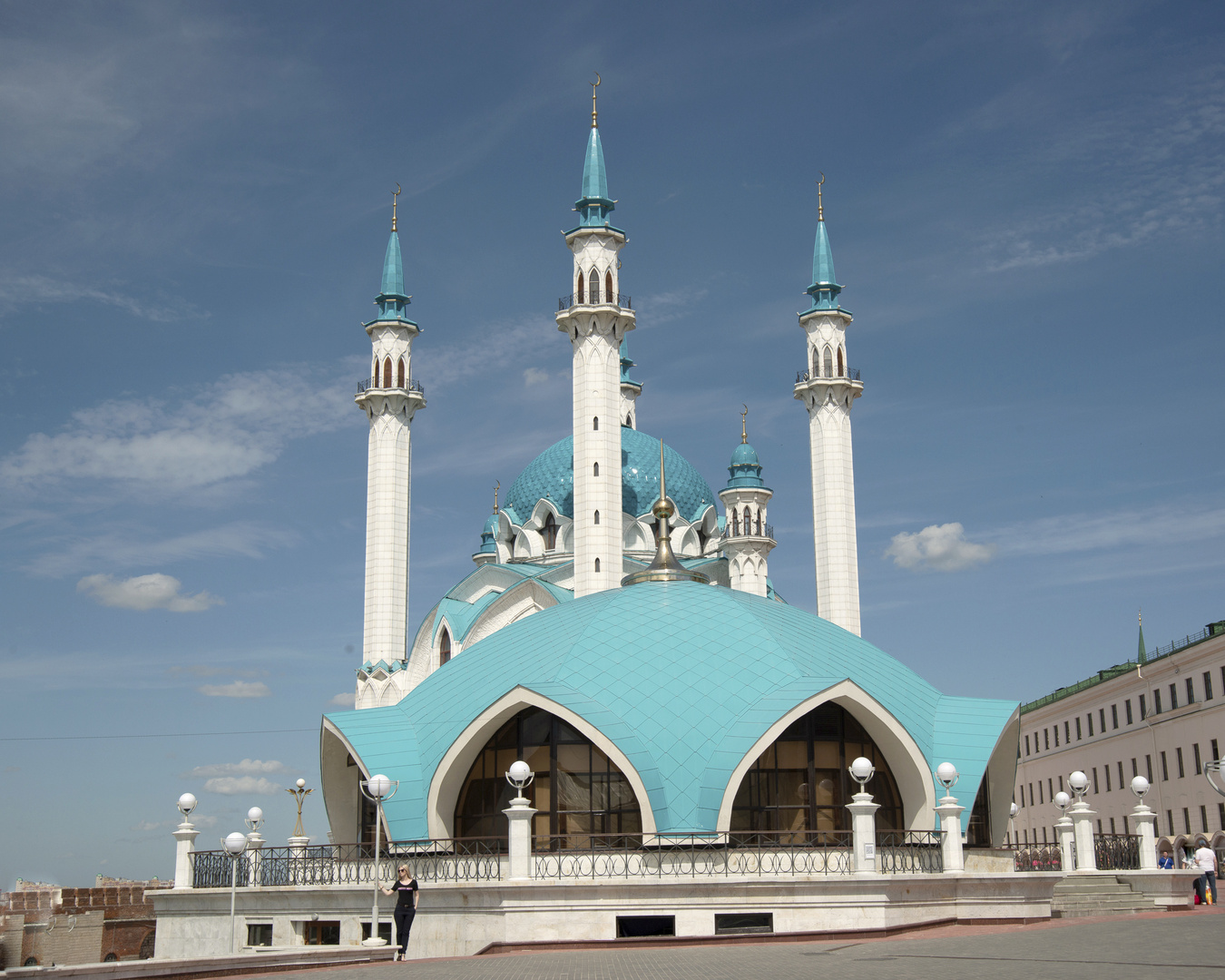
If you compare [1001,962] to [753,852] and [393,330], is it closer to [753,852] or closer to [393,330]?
[753,852]

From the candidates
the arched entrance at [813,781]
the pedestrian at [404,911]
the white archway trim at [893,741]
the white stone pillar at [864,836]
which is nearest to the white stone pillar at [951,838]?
the white stone pillar at [864,836]

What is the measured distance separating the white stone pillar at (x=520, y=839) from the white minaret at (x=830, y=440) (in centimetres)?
2341

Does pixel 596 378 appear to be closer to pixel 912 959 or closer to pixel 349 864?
pixel 349 864

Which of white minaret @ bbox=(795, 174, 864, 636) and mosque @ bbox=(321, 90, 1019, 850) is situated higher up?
white minaret @ bbox=(795, 174, 864, 636)

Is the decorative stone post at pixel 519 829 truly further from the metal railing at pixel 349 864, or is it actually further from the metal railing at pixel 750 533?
the metal railing at pixel 750 533

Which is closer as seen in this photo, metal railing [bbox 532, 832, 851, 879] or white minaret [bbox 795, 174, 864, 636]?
metal railing [bbox 532, 832, 851, 879]

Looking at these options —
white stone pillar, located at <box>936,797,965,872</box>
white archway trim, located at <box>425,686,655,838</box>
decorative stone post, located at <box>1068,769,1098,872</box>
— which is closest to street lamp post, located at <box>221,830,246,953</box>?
white archway trim, located at <box>425,686,655,838</box>

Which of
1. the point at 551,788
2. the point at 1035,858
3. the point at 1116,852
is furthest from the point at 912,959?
the point at 1035,858

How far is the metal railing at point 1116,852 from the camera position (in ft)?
85.1

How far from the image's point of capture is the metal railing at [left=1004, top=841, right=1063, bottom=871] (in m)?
26.5

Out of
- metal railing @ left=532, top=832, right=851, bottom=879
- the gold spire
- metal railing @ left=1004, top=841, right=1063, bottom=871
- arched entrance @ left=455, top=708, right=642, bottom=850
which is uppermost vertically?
the gold spire

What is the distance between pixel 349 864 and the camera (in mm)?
23141

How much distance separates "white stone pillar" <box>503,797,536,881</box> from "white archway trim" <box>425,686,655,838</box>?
2769 mm

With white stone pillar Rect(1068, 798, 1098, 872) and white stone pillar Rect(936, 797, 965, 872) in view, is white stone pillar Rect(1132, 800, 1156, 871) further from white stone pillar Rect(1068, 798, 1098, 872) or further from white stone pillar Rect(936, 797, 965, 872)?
white stone pillar Rect(936, 797, 965, 872)
